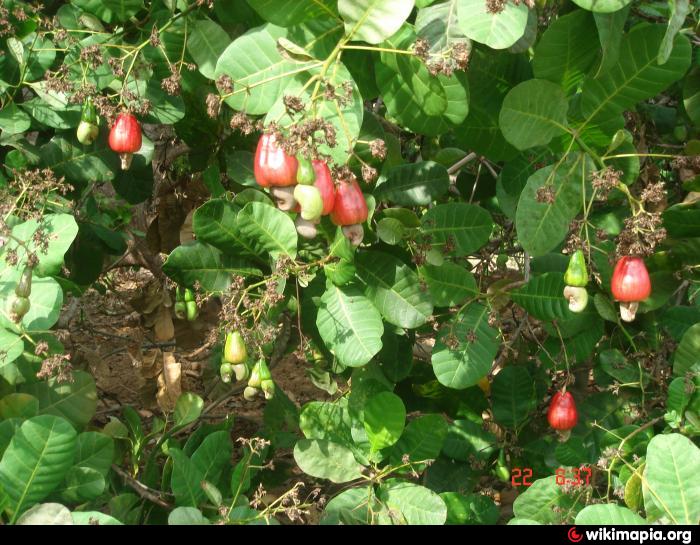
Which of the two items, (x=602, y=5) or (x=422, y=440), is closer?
(x=602, y=5)

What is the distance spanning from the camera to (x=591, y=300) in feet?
6.51

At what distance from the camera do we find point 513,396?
2.29m

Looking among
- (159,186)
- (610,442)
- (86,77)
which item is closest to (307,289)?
(86,77)

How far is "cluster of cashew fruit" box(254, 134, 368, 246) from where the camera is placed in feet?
4.20

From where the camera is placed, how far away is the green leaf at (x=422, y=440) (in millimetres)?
1924

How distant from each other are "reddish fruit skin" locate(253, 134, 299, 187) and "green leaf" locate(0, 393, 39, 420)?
813mm

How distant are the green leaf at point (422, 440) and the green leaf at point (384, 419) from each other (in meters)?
0.07

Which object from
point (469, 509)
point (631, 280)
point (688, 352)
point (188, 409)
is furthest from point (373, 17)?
point (188, 409)

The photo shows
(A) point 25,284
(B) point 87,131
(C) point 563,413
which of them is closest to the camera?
(A) point 25,284

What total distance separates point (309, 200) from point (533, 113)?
55 centimetres

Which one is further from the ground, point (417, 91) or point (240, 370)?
point (417, 91)

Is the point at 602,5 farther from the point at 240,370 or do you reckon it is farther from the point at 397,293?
the point at 240,370
